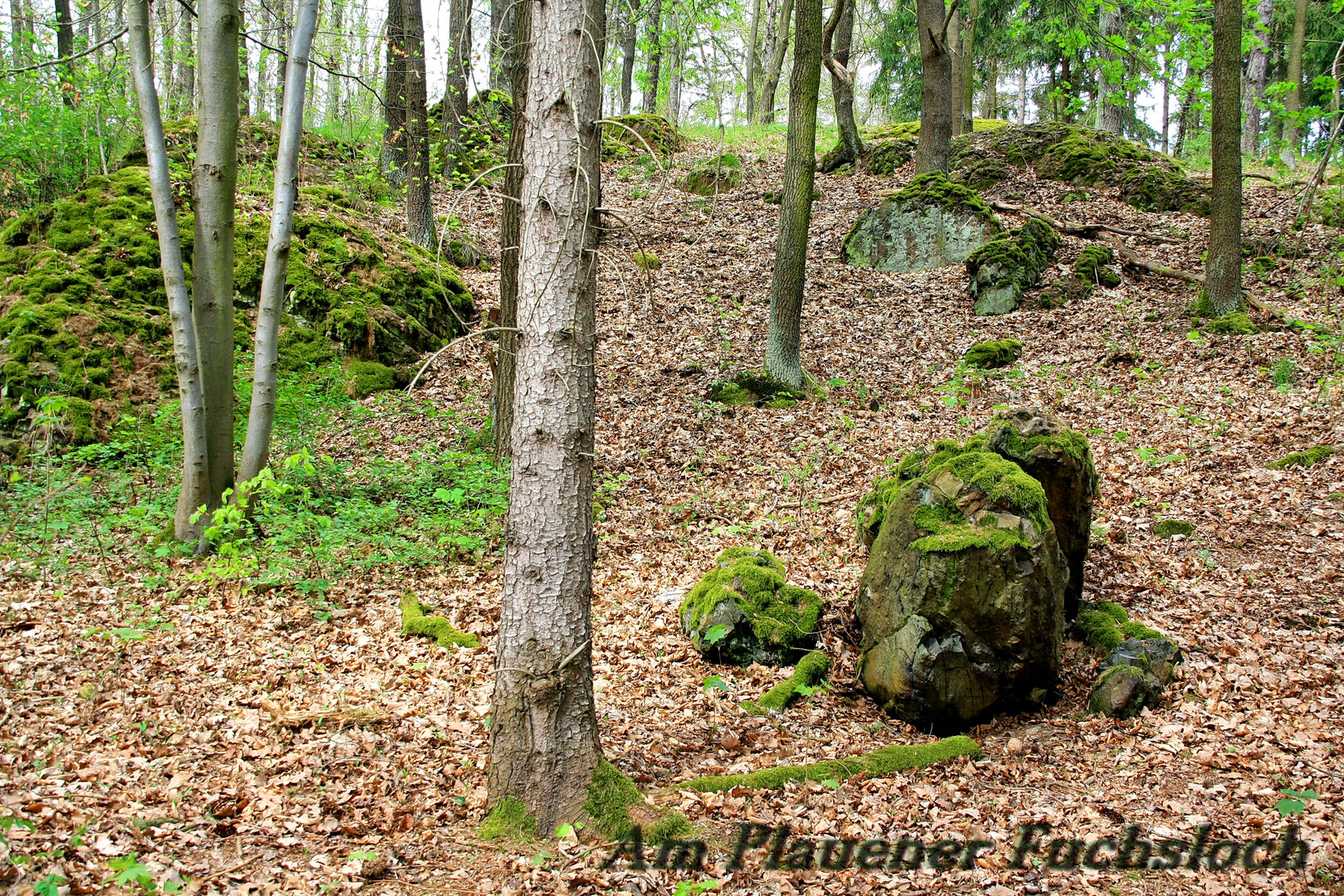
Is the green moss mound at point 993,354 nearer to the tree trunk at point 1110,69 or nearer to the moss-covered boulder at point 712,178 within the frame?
the tree trunk at point 1110,69

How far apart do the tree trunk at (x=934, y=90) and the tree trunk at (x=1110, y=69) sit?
270cm

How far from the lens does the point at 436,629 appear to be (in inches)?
223

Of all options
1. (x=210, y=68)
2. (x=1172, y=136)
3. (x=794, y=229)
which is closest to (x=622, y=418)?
(x=794, y=229)

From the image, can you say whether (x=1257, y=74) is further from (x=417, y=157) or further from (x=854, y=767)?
(x=854, y=767)

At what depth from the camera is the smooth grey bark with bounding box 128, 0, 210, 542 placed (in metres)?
5.89

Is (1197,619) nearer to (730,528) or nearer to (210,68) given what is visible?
(730,528)

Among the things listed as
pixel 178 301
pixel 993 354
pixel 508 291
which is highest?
pixel 508 291

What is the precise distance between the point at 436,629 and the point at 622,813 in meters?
2.55

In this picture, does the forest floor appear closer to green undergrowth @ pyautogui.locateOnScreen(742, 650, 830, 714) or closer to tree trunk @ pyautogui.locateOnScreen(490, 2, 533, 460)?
green undergrowth @ pyautogui.locateOnScreen(742, 650, 830, 714)

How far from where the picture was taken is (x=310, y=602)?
5855 millimetres

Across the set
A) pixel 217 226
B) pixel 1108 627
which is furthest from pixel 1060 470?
pixel 217 226

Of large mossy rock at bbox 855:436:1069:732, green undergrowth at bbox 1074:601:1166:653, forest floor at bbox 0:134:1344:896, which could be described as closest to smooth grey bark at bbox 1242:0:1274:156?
forest floor at bbox 0:134:1344:896

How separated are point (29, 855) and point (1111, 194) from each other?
61.3ft

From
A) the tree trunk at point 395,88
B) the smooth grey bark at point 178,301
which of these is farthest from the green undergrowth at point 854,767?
the tree trunk at point 395,88
